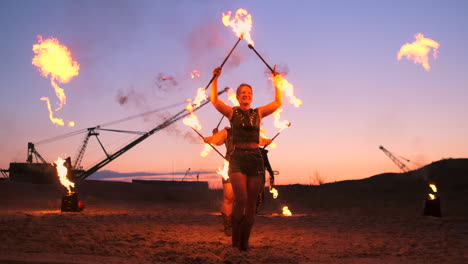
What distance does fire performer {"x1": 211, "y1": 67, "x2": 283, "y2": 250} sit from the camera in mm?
6891

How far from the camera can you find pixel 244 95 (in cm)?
738

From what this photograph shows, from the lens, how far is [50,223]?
33.2ft

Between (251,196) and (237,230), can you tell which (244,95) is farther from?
(237,230)

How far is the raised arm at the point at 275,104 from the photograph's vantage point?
752 centimetres

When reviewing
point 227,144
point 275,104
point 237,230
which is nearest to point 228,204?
point 227,144

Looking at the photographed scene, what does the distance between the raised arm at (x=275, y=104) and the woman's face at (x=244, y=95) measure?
26 centimetres

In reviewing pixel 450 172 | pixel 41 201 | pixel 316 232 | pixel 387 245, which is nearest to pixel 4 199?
pixel 41 201

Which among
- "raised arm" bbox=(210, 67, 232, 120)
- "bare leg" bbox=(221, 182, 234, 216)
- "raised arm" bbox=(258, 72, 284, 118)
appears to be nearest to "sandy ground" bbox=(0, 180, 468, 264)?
"bare leg" bbox=(221, 182, 234, 216)

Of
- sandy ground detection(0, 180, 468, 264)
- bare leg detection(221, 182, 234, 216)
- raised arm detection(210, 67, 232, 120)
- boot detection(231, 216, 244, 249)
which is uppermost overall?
raised arm detection(210, 67, 232, 120)

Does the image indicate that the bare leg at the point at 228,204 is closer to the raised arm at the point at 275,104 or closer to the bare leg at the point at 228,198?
the bare leg at the point at 228,198

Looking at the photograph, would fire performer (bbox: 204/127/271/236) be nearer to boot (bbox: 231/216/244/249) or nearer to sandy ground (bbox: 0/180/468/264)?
sandy ground (bbox: 0/180/468/264)

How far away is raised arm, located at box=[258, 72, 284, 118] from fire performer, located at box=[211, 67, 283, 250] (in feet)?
0.06

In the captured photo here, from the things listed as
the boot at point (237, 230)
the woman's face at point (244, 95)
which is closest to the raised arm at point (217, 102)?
the woman's face at point (244, 95)

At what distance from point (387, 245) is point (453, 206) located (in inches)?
582
